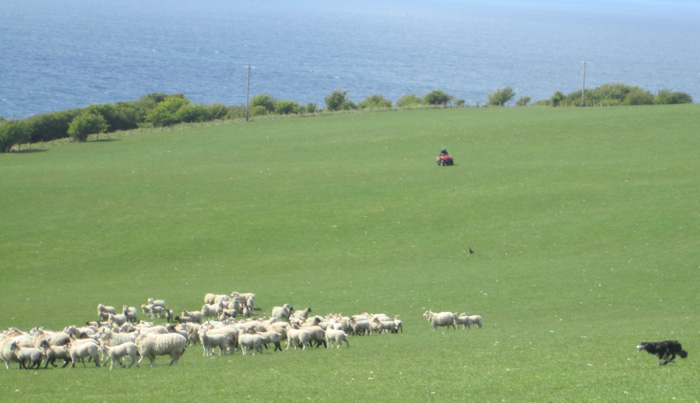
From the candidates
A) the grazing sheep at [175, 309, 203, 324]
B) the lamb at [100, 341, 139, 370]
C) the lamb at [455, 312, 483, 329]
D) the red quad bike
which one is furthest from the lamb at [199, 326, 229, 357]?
the red quad bike

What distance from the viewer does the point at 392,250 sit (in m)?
39.2

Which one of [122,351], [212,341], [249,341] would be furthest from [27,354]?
[249,341]

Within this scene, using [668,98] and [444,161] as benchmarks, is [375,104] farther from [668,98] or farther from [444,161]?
[444,161]

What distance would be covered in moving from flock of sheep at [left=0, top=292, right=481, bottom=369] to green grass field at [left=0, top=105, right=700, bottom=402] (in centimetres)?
66

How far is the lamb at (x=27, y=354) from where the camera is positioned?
19922 millimetres

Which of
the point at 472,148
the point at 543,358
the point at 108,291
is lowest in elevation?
the point at 108,291

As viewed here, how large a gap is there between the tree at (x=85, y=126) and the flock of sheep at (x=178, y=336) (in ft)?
176

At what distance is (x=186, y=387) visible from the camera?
55.4ft

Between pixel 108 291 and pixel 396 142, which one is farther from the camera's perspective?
pixel 396 142

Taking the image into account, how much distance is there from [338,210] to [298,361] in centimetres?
2689

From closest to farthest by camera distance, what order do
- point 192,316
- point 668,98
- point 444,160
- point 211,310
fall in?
point 192,316 → point 211,310 → point 444,160 → point 668,98

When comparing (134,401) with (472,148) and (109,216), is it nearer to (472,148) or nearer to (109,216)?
(109,216)

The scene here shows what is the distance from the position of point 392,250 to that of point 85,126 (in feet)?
160

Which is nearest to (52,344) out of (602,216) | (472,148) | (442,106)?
(602,216)
